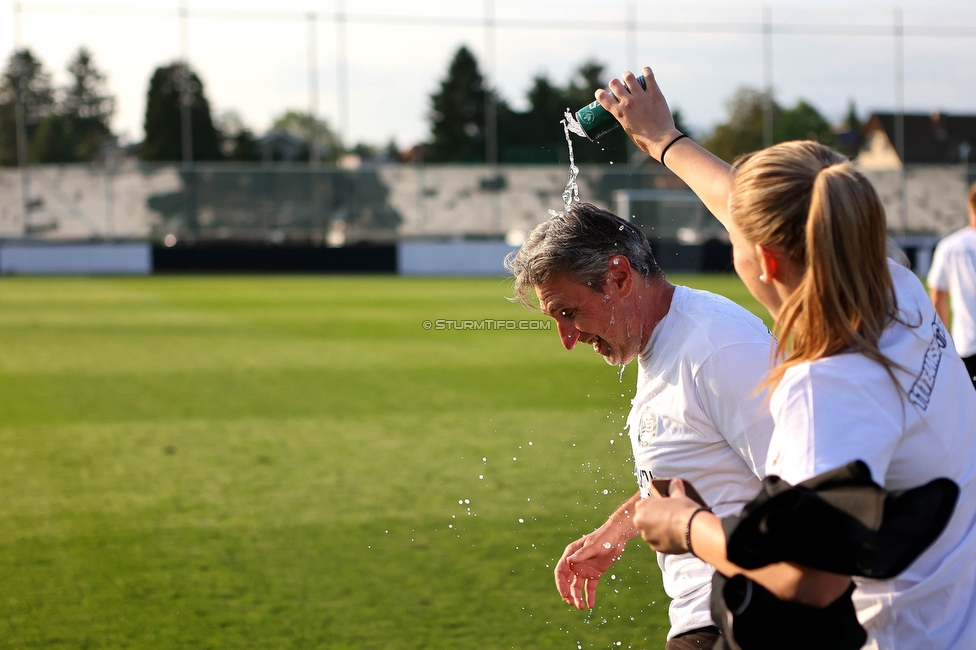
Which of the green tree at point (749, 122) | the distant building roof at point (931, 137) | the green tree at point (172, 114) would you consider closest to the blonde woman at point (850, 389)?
the green tree at point (749, 122)

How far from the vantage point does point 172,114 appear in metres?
38.6

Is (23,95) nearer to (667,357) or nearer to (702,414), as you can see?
(667,357)

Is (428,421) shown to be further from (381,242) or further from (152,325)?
(381,242)

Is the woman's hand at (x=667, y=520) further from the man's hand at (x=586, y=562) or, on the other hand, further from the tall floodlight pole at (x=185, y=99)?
the tall floodlight pole at (x=185, y=99)

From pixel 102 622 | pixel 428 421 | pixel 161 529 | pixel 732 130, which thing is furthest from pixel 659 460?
Result: pixel 732 130

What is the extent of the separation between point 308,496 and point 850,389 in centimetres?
526

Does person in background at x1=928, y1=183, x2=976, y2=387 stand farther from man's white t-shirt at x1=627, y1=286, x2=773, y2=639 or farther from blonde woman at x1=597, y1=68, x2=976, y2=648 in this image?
blonde woman at x1=597, y1=68, x2=976, y2=648

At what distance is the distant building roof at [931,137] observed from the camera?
126ft

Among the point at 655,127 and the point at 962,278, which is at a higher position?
the point at 655,127

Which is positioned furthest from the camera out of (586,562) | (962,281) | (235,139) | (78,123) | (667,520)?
(235,139)

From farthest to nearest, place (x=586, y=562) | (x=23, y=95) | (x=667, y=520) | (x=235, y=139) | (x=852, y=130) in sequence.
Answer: (x=235, y=139) < (x=852, y=130) < (x=23, y=95) < (x=586, y=562) < (x=667, y=520)

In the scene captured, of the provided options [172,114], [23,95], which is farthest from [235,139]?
[23,95]

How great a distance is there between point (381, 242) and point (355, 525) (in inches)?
1168

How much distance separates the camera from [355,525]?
570cm
